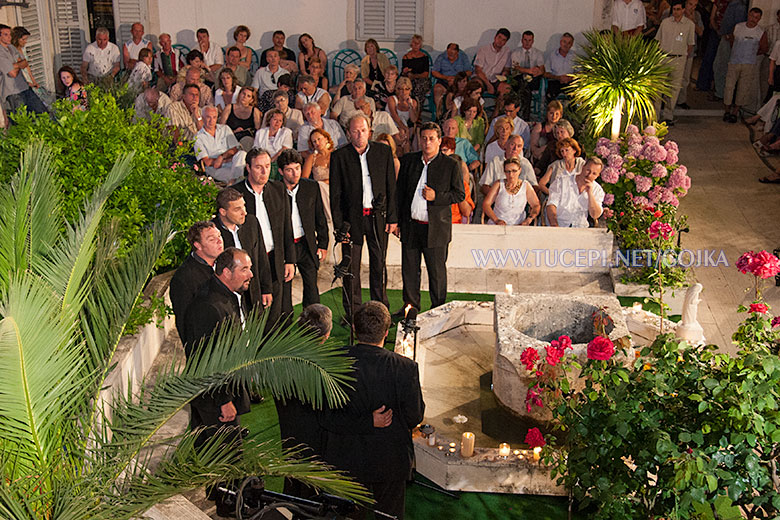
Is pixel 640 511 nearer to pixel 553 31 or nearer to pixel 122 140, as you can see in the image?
pixel 122 140

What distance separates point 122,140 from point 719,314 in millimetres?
5172

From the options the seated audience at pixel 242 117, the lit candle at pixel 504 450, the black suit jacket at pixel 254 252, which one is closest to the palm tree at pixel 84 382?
the black suit jacket at pixel 254 252

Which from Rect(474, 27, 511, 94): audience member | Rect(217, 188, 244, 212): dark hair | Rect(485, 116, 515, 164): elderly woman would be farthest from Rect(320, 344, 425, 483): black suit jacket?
Rect(474, 27, 511, 94): audience member

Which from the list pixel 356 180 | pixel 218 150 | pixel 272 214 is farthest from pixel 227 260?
pixel 218 150

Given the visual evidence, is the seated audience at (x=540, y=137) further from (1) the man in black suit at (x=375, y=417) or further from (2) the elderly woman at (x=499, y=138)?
(1) the man in black suit at (x=375, y=417)

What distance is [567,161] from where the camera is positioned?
879 cm

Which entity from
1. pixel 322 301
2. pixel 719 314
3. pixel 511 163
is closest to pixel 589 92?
pixel 511 163

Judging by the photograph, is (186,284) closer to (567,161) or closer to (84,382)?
(84,382)

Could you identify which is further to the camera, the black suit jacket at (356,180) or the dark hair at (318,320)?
the black suit jacket at (356,180)

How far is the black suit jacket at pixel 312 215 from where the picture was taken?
7113 millimetres

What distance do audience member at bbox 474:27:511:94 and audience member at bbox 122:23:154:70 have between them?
454 centimetres

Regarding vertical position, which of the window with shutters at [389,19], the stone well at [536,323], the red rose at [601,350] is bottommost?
the stone well at [536,323]

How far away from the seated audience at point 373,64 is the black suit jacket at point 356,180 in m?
5.41

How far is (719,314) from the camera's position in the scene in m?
8.20
